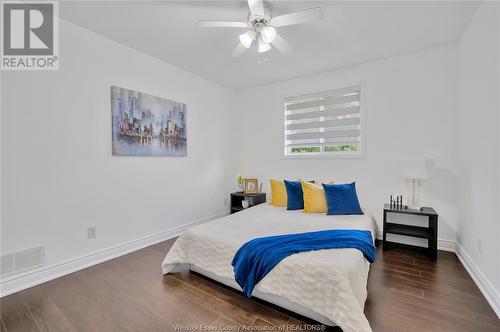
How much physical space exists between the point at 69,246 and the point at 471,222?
421 cm

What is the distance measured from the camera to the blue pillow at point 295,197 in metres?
3.35

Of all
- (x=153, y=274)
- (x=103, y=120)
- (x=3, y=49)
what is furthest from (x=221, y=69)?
(x=153, y=274)

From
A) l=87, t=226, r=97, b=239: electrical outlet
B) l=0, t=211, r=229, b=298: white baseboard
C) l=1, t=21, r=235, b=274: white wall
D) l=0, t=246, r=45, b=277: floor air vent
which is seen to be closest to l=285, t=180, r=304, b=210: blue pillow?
l=1, t=21, r=235, b=274: white wall

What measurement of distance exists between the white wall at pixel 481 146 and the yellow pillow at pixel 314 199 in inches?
58.7

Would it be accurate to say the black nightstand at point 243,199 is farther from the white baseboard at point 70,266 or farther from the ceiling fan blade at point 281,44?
the ceiling fan blade at point 281,44

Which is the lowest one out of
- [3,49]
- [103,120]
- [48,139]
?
[48,139]

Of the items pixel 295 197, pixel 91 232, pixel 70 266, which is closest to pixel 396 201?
pixel 295 197

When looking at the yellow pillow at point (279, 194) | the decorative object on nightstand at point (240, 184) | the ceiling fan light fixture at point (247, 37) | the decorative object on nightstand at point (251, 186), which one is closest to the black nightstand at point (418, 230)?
the yellow pillow at point (279, 194)

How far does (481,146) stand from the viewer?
7.05ft

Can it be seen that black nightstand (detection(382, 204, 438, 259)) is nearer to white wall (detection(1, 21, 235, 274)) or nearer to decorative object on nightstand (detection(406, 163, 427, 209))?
decorative object on nightstand (detection(406, 163, 427, 209))

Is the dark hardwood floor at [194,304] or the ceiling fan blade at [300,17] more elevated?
the ceiling fan blade at [300,17]

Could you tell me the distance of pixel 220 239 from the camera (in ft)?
7.18

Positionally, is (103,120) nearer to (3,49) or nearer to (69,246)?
(3,49)

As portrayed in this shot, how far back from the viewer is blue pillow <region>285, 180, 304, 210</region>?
335 cm
